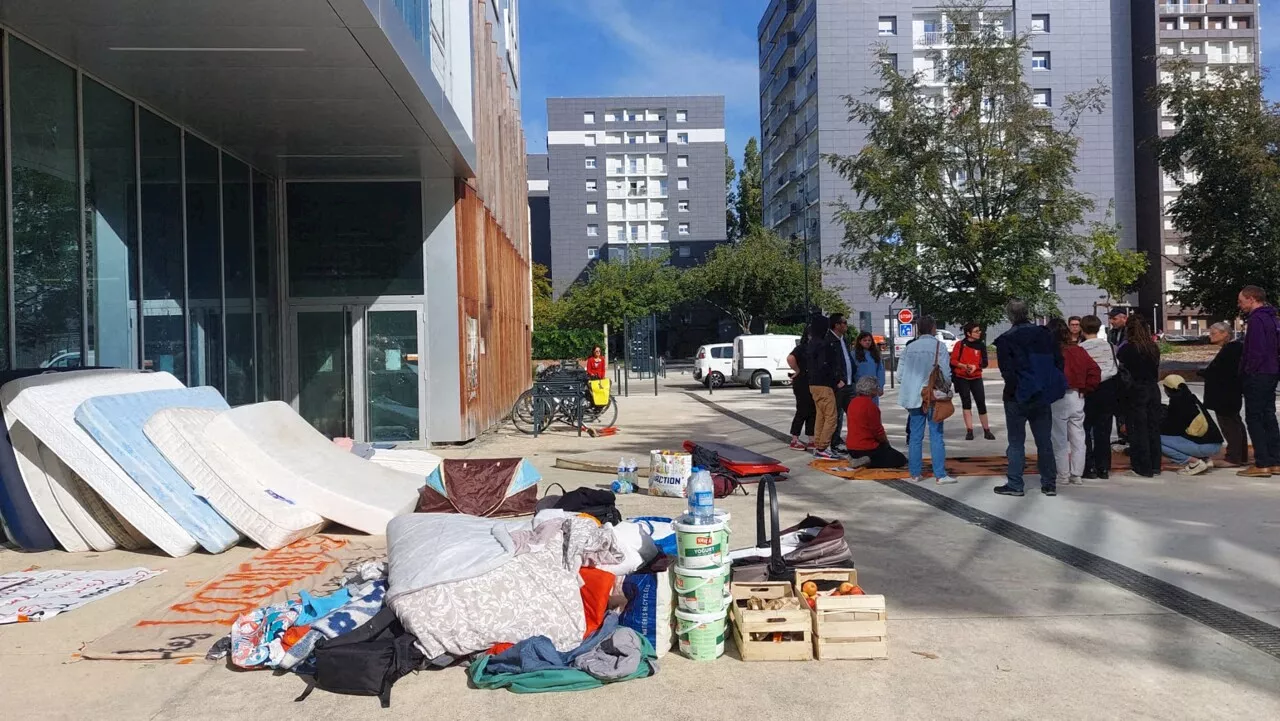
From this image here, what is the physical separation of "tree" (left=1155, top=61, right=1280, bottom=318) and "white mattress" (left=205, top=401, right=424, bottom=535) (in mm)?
24675

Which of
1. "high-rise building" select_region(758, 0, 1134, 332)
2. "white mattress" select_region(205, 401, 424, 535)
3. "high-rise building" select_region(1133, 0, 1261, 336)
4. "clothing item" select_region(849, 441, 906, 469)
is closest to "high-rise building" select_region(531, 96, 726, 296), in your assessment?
"high-rise building" select_region(758, 0, 1134, 332)

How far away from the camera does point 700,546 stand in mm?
4324

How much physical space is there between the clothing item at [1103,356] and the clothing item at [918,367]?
1462 millimetres

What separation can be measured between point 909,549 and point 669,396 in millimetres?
22289

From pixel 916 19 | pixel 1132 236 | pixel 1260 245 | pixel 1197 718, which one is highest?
pixel 916 19

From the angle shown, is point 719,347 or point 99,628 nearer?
point 99,628

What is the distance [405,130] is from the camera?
11.0 meters

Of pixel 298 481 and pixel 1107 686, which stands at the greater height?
pixel 298 481

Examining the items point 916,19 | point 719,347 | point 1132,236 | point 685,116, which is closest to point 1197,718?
point 719,347

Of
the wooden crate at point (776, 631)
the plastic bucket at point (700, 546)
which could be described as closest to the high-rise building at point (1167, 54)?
the wooden crate at point (776, 631)

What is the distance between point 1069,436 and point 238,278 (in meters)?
10.2

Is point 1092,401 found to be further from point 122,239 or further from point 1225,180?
point 1225,180

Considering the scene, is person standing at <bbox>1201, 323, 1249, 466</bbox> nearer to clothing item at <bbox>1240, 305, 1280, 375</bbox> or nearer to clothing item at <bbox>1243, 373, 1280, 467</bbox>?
clothing item at <bbox>1243, 373, 1280, 467</bbox>

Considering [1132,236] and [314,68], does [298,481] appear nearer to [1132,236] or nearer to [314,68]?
[314,68]
